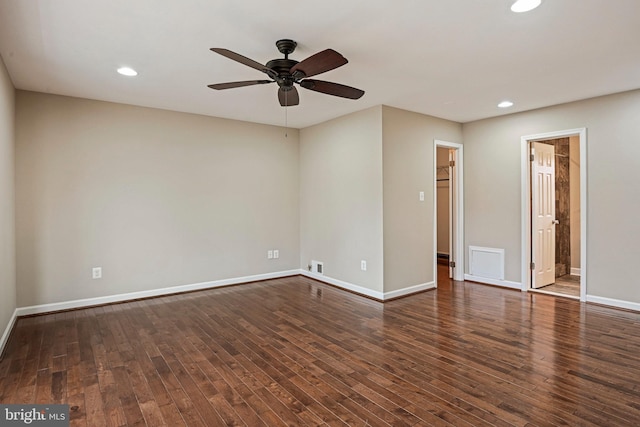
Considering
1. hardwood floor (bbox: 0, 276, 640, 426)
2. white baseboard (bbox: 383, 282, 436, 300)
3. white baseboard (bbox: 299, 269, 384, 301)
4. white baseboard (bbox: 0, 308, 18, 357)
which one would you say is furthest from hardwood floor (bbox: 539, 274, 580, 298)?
white baseboard (bbox: 0, 308, 18, 357)

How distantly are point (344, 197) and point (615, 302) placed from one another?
11.5ft

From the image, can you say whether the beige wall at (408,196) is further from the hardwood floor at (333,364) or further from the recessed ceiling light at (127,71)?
the recessed ceiling light at (127,71)

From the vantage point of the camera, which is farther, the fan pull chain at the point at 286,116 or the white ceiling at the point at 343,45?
the fan pull chain at the point at 286,116

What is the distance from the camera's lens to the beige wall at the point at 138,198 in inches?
158

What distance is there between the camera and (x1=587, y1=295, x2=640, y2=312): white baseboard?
4.02 m

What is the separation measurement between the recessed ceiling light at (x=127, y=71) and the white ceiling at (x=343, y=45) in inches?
3.3

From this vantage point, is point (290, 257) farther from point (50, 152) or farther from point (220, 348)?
point (50, 152)

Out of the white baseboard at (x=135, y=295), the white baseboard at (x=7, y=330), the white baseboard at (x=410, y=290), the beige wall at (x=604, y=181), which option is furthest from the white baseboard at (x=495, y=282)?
the white baseboard at (x=7, y=330)

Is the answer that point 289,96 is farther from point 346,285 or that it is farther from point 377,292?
point 346,285

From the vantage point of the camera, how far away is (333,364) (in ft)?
9.18

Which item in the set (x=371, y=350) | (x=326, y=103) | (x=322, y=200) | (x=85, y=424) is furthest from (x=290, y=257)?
(x=85, y=424)

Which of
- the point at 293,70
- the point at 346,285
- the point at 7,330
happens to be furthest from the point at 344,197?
the point at 7,330

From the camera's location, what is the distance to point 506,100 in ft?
14.3

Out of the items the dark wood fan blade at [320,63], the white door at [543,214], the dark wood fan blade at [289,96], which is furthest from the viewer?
the white door at [543,214]
